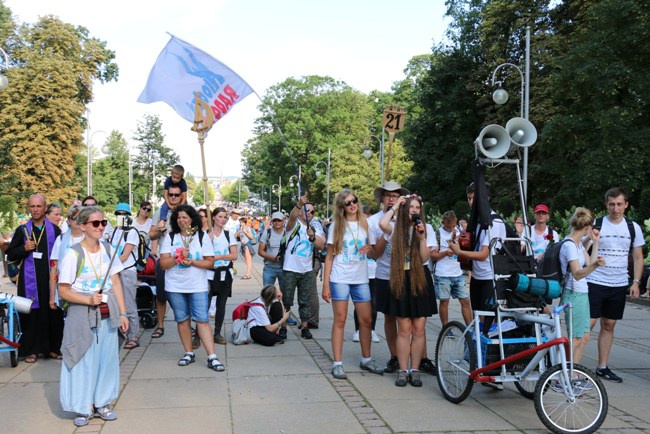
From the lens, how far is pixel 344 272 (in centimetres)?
690

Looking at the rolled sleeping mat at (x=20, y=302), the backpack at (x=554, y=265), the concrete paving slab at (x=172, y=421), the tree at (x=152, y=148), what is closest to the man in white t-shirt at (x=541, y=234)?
the backpack at (x=554, y=265)

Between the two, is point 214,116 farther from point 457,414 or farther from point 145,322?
point 457,414

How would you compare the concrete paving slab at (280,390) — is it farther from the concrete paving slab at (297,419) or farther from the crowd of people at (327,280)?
the crowd of people at (327,280)

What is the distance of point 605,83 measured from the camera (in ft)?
78.9

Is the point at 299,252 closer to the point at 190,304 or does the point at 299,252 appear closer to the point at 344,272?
the point at 190,304

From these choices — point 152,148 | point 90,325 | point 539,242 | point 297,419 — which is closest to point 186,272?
point 90,325

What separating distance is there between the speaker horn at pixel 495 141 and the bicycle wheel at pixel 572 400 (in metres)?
2.50

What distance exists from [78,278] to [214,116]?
3901 mm

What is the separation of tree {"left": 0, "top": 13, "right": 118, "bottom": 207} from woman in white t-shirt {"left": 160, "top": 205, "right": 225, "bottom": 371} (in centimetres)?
4243

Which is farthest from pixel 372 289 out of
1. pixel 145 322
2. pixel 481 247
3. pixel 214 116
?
pixel 145 322

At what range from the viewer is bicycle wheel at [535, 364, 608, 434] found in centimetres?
484

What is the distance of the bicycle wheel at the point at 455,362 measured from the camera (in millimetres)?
5691

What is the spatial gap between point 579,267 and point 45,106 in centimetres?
4904

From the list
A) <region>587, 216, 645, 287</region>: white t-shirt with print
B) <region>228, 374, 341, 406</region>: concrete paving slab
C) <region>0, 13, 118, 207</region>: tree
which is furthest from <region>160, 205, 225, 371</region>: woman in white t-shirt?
<region>0, 13, 118, 207</region>: tree
